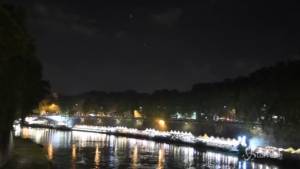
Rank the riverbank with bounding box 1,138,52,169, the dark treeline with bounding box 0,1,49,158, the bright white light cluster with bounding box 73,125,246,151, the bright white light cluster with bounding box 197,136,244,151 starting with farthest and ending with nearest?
the bright white light cluster with bounding box 73,125,246,151, the bright white light cluster with bounding box 197,136,244,151, the riverbank with bounding box 1,138,52,169, the dark treeline with bounding box 0,1,49,158

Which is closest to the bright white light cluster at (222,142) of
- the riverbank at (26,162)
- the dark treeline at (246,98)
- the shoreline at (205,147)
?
the shoreline at (205,147)

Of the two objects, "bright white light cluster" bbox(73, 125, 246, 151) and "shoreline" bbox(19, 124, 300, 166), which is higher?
"bright white light cluster" bbox(73, 125, 246, 151)

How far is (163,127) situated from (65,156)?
218 ft

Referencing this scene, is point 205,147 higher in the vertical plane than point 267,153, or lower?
lower

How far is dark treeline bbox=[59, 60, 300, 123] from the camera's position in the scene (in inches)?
3295

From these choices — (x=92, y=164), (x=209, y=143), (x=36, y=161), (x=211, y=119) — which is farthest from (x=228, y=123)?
(x=36, y=161)

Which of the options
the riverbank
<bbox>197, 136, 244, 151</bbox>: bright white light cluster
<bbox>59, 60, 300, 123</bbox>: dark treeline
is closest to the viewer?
the riverbank

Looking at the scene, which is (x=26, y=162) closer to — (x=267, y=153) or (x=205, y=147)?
(x=267, y=153)

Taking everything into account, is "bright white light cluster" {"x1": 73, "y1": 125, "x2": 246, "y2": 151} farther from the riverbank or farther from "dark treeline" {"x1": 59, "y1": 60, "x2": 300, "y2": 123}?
the riverbank

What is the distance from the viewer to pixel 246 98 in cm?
9438

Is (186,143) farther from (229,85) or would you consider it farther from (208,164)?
(208,164)

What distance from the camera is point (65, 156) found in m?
73.9

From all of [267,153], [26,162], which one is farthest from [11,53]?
[267,153]

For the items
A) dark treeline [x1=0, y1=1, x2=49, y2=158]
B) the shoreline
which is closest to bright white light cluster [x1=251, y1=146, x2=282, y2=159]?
the shoreline
